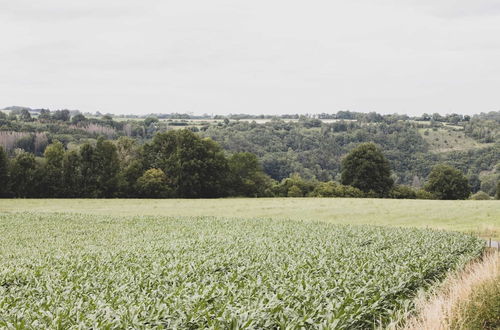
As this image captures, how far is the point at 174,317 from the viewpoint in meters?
8.67

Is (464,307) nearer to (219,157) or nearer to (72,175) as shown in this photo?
(72,175)

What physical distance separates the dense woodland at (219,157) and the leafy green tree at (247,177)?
0.47 feet

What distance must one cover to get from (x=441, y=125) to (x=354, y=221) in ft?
540

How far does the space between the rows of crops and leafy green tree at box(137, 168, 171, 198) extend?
1368 inches

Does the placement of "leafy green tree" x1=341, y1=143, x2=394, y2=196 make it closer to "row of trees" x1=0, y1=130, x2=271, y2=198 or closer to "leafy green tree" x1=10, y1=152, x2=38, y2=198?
"row of trees" x1=0, y1=130, x2=271, y2=198

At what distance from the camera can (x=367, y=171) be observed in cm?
7362

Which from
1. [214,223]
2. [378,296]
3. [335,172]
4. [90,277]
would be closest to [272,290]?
[378,296]

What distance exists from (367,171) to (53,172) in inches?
1712

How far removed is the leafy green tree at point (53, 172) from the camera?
193ft

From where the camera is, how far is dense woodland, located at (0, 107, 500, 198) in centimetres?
6044

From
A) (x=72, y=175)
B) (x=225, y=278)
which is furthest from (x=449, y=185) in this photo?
(x=225, y=278)

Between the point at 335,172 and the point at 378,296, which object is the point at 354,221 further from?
the point at 335,172

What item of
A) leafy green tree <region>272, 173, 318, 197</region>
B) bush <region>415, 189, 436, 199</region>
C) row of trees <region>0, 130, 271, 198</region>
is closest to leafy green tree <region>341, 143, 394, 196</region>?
bush <region>415, 189, 436, 199</region>

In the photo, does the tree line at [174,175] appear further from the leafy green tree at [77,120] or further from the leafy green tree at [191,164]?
the leafy green tree at [77,120]
